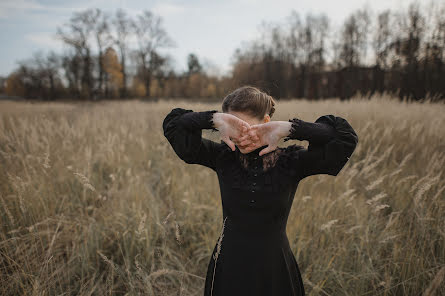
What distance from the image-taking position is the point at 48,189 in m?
2.41

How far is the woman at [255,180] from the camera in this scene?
0.92m

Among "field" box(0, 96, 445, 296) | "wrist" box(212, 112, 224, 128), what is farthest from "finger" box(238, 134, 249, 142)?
"field" box(0, 96, 445, 296)

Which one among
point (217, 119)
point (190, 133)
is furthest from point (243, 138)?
point (190, 133)

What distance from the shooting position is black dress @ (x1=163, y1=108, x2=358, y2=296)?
95 centimetres

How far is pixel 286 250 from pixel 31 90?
121 ft

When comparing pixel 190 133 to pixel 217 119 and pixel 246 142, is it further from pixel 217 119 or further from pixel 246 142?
pixel 246 142

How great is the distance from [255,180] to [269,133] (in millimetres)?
221

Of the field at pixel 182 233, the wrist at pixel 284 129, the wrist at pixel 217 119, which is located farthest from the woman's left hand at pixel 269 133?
the field at pixel 182 233

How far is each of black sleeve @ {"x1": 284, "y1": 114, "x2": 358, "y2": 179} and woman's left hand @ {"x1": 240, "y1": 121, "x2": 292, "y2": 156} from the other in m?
0.04

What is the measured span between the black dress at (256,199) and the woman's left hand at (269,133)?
0.08 metres

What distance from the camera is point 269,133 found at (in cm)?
88

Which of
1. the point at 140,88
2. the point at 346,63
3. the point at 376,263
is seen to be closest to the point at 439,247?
the point at 376,263

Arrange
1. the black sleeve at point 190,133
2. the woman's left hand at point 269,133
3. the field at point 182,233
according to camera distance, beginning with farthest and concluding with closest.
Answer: the field at point 182,233
the black sleeve at point 190,133
the woman's left hand at point 269,133

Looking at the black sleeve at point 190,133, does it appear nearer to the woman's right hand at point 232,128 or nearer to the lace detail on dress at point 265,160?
the woman's right hand at point 232,128
